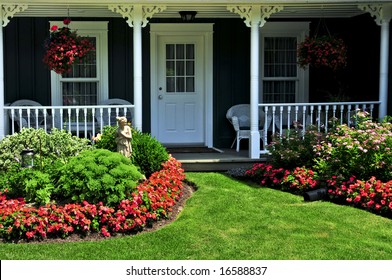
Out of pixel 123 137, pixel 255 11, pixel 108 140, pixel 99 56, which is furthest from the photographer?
pixel 99 56

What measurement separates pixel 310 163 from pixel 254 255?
10.9ft

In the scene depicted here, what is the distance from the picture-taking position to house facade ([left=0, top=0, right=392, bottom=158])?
436 inches

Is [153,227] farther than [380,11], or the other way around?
[380,11]

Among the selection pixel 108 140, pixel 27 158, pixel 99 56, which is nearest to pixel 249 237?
pixel 27 158

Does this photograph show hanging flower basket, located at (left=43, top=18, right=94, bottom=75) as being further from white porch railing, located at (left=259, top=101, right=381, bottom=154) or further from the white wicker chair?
the white wicker chair

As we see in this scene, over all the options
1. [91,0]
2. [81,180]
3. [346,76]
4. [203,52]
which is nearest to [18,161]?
[81,180]

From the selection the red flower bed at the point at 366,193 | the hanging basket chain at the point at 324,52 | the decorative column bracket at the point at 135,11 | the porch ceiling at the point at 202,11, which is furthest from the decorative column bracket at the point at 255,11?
the red flower bed at the point at 366,193

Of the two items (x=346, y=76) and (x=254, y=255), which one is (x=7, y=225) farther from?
(x=346, y=76)

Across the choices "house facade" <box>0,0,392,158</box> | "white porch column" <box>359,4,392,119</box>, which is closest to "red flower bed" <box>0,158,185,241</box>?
"house facade" <box>0,0,392,158</box>

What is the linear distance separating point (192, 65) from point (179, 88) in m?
Result: 0.52

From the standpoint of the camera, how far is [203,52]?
11547mm

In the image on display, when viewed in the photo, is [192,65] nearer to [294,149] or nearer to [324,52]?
[324,52]

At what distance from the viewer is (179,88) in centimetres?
1159

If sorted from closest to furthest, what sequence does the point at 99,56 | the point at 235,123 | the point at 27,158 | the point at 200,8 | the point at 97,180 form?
the point at 97,180, the point at 27,158, the point at 200,8, the point at 235,123, the point at 99,56
